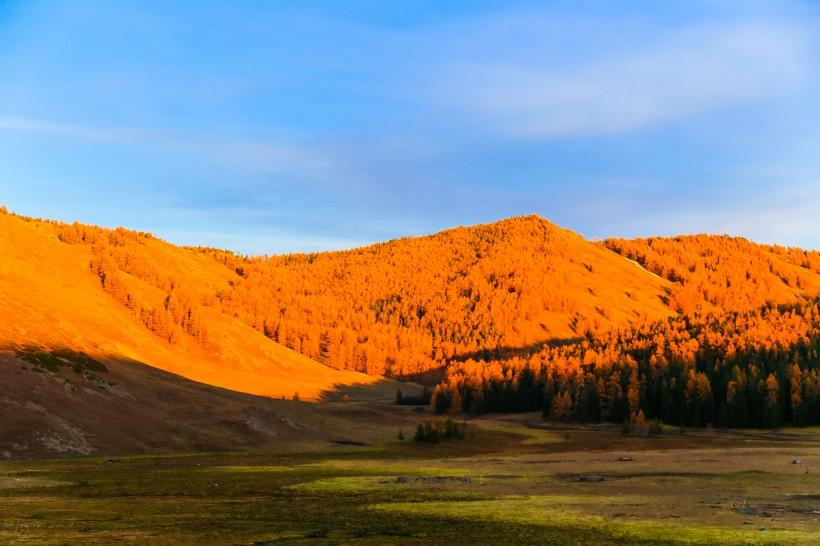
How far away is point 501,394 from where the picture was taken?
19450 cm

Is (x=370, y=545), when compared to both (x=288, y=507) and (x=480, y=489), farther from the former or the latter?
(x=480, y=489)

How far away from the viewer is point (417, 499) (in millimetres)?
47938

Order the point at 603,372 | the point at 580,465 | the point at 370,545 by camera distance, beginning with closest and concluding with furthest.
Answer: the point at 370,545 → the point at 580,465 → the point at 603,372

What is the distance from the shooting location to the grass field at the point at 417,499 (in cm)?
3328

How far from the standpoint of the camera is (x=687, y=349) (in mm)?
190750

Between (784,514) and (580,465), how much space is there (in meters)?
37.5

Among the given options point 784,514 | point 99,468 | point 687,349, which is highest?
point 687,349

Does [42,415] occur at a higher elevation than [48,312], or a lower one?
lower

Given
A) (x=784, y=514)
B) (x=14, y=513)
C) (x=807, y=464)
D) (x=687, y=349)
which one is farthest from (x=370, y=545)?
(x=687, y=349)

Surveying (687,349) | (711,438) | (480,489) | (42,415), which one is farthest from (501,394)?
(480,489)

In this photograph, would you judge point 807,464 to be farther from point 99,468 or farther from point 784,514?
point 99,468

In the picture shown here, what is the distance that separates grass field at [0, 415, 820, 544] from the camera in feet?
109

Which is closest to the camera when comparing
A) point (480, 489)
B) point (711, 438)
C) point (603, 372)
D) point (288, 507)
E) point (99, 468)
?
point (288, 507)

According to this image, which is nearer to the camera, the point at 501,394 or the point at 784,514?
the point at 784,514
